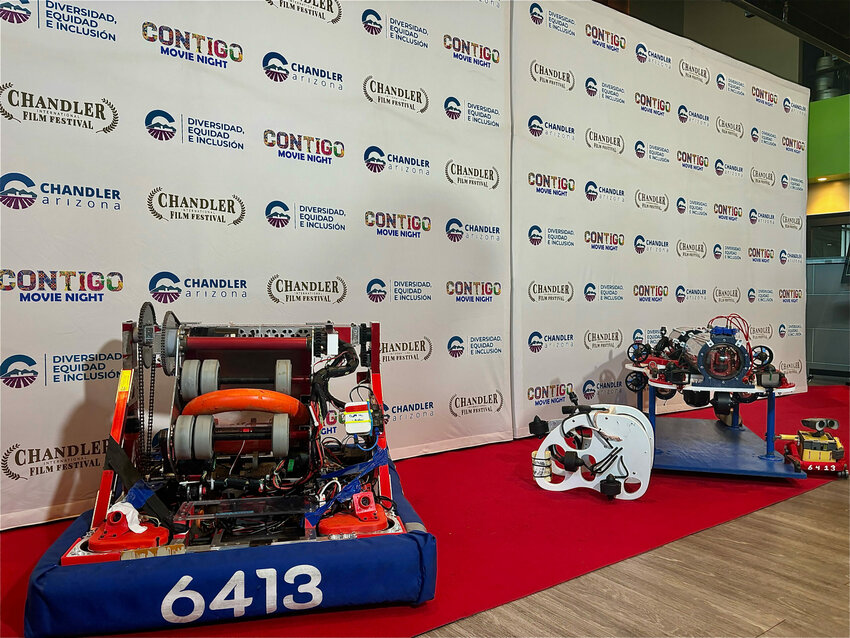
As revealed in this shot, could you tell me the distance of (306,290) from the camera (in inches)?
140

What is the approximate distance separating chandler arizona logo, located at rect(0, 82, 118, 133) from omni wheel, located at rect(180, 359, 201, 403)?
56.8 inches

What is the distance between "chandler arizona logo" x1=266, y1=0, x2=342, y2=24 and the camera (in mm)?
3488

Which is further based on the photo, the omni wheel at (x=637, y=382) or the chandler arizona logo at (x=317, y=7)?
the omni wheel at (x=637, y=382)

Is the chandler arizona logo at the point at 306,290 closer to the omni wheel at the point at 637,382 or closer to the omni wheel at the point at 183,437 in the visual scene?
the omni wheel at the point at 183,437

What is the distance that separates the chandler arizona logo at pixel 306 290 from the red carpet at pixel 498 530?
1.16 metres

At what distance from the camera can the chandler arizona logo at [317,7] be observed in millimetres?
3488

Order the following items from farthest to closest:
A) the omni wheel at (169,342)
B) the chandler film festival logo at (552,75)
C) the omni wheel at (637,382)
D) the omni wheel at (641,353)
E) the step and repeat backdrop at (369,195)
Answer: the chandler film festival logo at (552,75), the omni wheel at (641,353), the omni wheel at (637,382), the step and repeat backdrop at (369,195), the omni wheel at (169,342)

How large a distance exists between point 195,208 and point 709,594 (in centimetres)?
299

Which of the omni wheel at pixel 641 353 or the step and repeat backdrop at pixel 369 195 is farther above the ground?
the step and repeat backdrop at pixel 369 195

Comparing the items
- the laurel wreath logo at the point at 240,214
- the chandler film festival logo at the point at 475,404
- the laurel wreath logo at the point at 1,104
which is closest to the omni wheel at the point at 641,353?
the chandler film festival logo at the point at 475,404

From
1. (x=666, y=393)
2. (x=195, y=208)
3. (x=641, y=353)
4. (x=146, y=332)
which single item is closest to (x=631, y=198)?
(x=641, y=353)

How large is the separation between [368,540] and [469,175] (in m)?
2.84

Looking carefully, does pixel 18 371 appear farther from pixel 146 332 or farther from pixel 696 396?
pixel 696 396

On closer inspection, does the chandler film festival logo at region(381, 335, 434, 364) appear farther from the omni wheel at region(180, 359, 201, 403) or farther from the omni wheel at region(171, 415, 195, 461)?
the omni wheel at region(171, 415, 195, 461)
